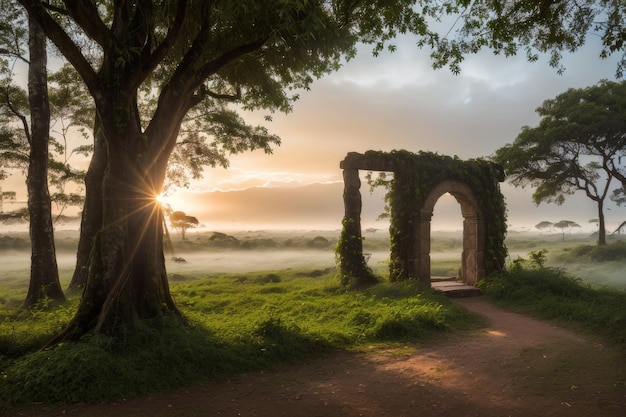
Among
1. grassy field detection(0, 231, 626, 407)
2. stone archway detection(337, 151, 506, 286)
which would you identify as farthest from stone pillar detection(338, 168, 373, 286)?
grassy field detection(0, 231, 626, 407)

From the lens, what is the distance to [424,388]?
525 centimetres

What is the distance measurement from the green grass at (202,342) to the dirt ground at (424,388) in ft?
1.08

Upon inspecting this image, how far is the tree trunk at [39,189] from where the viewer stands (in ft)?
36.3

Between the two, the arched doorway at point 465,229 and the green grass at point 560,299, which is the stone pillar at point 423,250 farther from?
the green grass at point 560,299

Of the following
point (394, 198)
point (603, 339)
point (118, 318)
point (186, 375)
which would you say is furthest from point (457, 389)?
point (394, 198)

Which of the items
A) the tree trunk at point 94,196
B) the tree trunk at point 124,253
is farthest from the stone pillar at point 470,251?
the tree trunk at point 94,196

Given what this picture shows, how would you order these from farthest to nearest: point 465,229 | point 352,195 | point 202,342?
point 465,229, point 352,195, point 202,342

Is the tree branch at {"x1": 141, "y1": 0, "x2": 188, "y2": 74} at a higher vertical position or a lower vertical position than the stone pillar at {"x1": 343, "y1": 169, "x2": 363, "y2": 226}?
higher

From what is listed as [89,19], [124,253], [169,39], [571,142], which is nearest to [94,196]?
[124,253]

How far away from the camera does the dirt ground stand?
15.1 feet

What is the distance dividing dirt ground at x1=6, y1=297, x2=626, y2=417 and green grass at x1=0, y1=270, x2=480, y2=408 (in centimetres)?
33

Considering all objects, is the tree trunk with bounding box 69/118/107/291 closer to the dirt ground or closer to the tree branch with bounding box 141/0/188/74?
the tree branch with bounding box 141/0/188/74

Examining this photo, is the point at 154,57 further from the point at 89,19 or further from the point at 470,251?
the point at 470,251

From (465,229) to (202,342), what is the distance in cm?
1116
